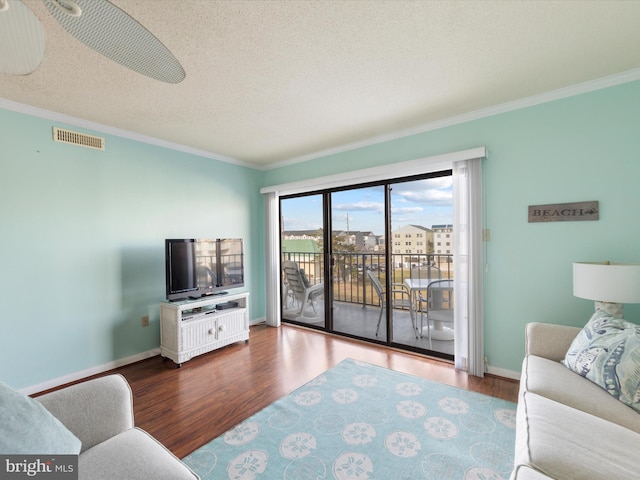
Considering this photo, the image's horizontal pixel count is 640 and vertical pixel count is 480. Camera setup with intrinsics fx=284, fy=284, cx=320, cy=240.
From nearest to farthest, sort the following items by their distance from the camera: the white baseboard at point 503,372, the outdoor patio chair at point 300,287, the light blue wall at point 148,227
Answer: the light blue wall at point 148,227 → the white baseboard at point 503,372 → the outdoor patio chair at point 300,287

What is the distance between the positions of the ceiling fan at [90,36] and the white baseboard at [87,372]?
254 centimetres

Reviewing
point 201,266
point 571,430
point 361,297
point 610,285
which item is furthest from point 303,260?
point 571,430

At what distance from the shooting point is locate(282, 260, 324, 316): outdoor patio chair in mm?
4180

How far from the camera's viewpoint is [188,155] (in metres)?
3.55

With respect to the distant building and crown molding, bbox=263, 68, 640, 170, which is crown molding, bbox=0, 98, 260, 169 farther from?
the distant building

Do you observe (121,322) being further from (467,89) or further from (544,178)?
(544,178)

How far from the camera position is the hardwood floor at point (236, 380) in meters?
2.00

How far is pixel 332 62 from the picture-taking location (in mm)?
1870

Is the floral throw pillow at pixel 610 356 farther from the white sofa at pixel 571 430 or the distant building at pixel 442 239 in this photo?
the distant building at pixel 442 239

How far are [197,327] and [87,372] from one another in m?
1.03

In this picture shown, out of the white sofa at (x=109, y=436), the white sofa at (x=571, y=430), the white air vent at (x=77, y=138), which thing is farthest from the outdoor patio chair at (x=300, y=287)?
the white sofa at (x=109, y=436)

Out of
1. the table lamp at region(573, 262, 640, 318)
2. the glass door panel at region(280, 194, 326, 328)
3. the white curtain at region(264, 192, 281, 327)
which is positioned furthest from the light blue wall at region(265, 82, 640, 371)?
the white curtain at region(264, 192, 281, 327)

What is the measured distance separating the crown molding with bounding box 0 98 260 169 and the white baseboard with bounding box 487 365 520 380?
155 inches

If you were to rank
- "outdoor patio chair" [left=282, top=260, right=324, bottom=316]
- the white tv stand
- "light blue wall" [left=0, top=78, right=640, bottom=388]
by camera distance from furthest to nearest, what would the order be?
"outdoor patio chair" [left=282, top=260, right=324, bottom=316], the white tv stand, "light blue wall" [left=0, top=78, right=640, bottom=388]
